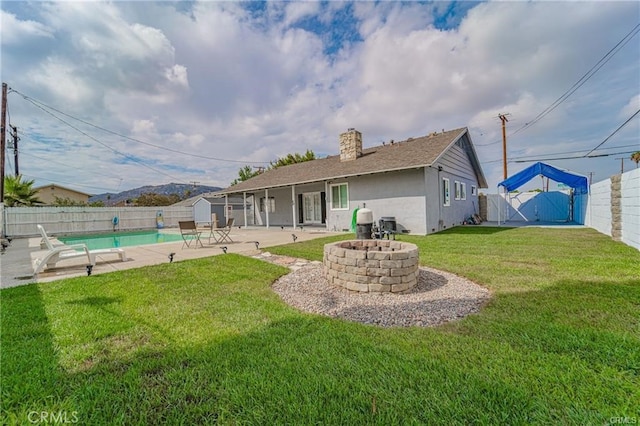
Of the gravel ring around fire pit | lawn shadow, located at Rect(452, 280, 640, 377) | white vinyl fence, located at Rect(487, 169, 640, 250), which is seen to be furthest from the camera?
white vinyl fence, located at Rect(487, 169, 640, 250)

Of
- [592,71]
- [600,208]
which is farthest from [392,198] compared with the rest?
[592,71]

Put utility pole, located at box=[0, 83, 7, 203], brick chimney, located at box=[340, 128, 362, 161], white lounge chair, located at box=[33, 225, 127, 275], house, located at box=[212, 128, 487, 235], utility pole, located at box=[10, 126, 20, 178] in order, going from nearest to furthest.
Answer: white lounge chair, located at box=[33, 225, 127, 275], house, located at box=[212, 128, 487, 235], utility pole, located at box=[0, 83, 7, 203], brick chimney, located at box=[340, 128, 362, 161], utility pole, located at box=[10, 126, 20, 178]

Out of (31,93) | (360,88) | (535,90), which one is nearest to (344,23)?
(360,88)

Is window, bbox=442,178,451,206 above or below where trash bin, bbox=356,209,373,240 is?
above

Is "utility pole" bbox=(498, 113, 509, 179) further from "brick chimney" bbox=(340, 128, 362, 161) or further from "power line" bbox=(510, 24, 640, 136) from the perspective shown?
"brick chimney" bbox=(340, 128, 362, 161)

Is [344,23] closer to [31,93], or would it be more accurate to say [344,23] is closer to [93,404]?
[93,404]

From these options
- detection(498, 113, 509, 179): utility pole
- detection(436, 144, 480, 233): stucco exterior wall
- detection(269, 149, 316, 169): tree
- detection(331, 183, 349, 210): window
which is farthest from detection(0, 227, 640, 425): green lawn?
detection(269, 149, 316, 169): tree

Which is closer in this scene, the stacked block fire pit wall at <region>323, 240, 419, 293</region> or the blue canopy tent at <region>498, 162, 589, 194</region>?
the stacked block fire pit wall at <region>323, 240, 419, 293</region>

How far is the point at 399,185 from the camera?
40.5 ft

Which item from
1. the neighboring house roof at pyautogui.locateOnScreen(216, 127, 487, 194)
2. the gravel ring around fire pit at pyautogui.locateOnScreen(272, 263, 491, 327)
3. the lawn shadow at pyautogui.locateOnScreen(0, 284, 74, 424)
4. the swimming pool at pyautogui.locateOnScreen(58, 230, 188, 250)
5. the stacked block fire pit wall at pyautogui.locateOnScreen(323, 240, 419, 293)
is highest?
the neighboring house roof at pyautogui.locateOnScreen(216, 127, 487, 194)

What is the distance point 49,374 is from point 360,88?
1431 centimetres

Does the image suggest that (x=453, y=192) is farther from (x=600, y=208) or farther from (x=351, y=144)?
(x=351, y=144)

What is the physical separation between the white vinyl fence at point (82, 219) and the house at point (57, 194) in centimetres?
1795

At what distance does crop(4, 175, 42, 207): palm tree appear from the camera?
17.2 m
